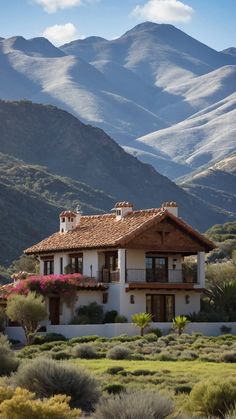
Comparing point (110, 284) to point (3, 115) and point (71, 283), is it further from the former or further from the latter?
point (3, 115)

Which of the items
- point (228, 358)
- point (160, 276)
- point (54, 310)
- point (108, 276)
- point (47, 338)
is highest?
point (160, 276)

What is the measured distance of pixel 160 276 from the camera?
175 ft

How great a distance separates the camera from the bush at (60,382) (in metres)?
19.5

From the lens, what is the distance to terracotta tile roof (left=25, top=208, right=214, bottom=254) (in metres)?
51.0

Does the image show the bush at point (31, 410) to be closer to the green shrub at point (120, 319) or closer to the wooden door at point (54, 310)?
the green shrub at point (120, 319)

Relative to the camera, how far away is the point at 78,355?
108 ft

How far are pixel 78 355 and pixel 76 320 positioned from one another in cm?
1483

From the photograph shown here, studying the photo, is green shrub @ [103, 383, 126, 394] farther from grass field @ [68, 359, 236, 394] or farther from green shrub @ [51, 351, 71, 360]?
green shrub @ [51, 351, 71, 360]

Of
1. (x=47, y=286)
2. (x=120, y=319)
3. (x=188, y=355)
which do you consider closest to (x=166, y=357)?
(x=188, y=355)

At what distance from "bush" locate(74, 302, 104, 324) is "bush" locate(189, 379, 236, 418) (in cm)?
2998

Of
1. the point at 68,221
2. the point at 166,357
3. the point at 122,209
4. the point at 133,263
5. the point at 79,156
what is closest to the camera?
the point at 166,357

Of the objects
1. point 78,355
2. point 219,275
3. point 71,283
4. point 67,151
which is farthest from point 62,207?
point 78,355

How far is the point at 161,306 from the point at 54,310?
594 cm

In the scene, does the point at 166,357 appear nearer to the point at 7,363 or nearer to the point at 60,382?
the point at 7,363
